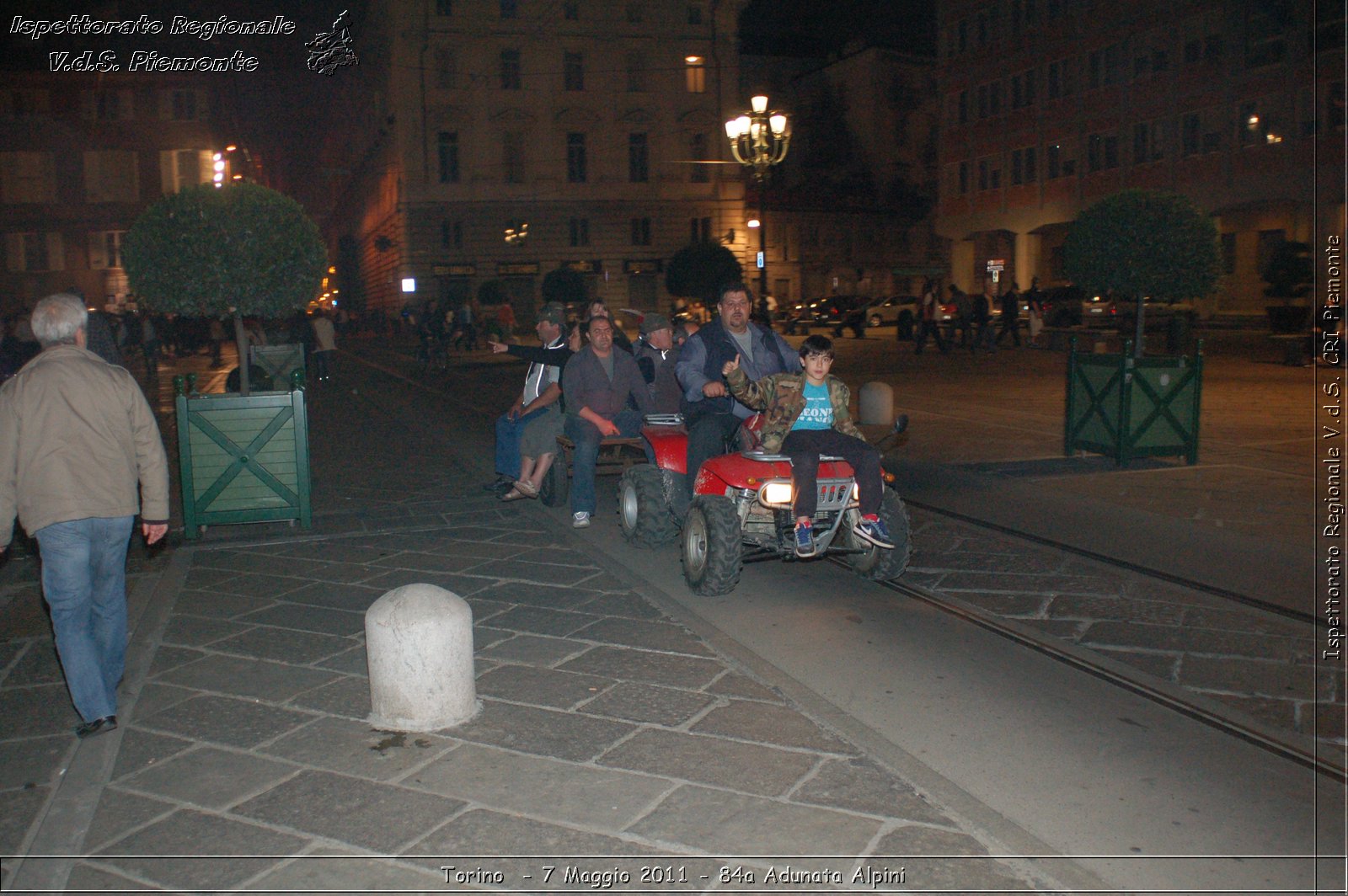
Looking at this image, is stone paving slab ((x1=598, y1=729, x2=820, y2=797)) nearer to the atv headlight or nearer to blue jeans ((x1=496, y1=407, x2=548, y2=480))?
the atv headlight

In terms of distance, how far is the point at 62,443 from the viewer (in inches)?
159

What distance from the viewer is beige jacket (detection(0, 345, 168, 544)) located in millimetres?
4000

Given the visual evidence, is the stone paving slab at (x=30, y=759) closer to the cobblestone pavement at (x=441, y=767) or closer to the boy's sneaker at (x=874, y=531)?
the cobblestone pavement at (x=441, y=767)

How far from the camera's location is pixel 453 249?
47.9m

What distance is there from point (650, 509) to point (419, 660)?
3012 millimetres

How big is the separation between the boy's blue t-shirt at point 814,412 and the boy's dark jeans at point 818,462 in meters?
0.04

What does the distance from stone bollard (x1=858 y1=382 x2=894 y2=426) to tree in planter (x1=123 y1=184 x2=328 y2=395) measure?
283 inches

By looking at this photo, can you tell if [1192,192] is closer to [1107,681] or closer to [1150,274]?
→ [1150,274]

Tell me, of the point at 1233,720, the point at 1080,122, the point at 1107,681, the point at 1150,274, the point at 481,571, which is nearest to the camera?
the point at 1233,720

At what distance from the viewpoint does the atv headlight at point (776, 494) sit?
5.73 metres

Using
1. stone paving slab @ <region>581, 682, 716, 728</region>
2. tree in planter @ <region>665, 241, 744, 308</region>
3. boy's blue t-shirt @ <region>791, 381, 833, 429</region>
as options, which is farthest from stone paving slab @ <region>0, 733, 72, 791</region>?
tree in planter @ <region>665, 241, 744, 308</region>

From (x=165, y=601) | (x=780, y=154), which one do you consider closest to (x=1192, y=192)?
(x=780, y=154)

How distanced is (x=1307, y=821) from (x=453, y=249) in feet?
154

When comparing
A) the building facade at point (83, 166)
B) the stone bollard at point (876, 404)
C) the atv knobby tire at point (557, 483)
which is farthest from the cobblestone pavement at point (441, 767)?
the building facade at point (83, 166)
